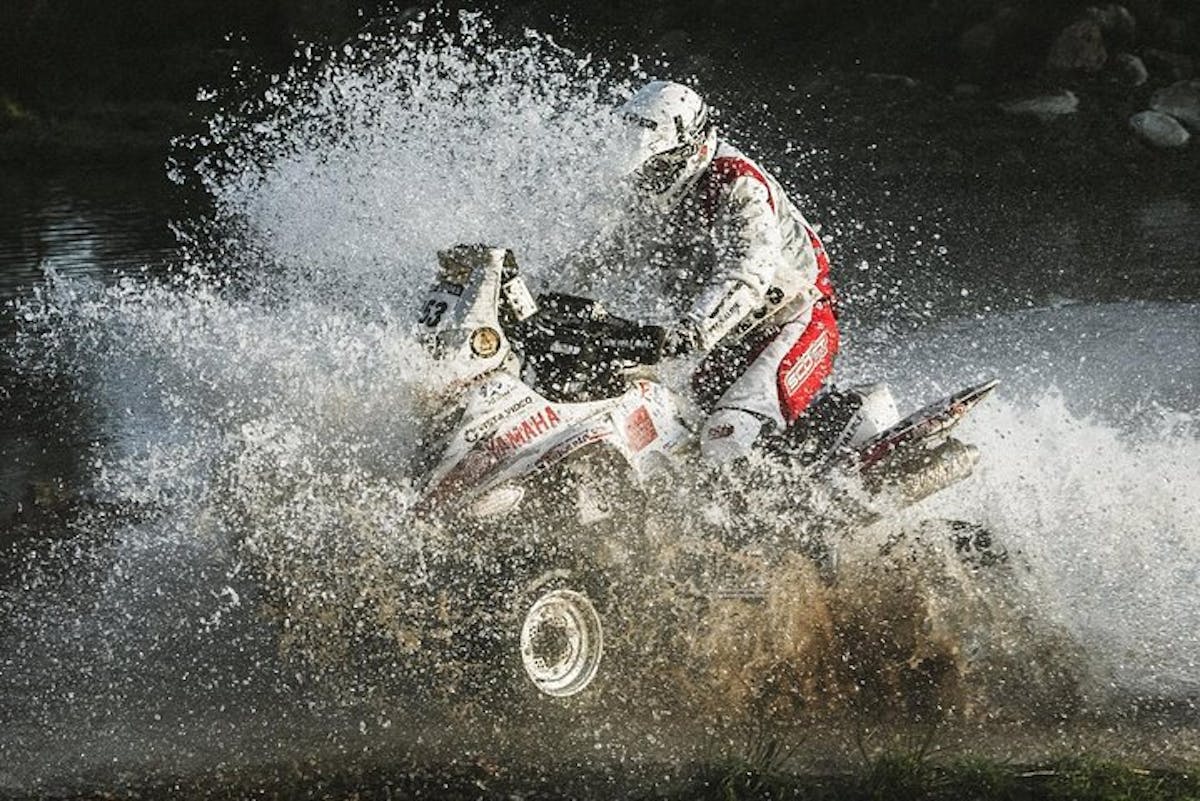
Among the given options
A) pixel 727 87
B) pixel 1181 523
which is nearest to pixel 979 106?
pixel 727 87

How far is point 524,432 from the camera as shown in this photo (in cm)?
533

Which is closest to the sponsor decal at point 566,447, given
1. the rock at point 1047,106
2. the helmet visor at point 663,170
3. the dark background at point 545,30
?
the helmet visor at point 663,170

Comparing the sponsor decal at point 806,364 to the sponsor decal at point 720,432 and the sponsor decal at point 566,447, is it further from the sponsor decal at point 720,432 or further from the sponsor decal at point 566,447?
the sponsor decal at point 566,447

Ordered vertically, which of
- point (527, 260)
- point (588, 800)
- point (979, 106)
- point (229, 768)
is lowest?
point (588, 800)

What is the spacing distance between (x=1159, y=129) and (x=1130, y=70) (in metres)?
2.11

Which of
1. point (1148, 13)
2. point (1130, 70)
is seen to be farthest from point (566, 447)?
point (1148, 13)

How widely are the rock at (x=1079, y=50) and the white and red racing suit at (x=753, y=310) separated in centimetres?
1222

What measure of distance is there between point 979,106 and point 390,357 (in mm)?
13087

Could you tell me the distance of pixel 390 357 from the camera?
536cm

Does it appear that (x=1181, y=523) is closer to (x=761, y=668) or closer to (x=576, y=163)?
(x=761, y=668)

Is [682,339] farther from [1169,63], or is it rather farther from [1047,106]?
[1169,63]

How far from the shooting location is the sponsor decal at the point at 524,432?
5273 millimetres

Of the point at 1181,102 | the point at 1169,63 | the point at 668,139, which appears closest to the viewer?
the point at 668,139

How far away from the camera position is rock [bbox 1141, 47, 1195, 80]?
16.9m
